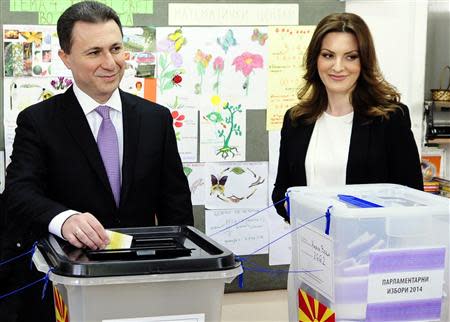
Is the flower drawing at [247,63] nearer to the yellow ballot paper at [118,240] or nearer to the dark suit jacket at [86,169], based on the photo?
the dark suit jacket at [86,169]

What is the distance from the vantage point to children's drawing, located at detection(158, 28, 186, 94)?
134 inches

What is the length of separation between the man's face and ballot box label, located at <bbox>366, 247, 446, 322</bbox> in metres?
0.87

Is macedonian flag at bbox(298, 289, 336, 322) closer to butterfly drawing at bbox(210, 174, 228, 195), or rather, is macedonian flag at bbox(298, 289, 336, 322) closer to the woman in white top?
the woman in white top

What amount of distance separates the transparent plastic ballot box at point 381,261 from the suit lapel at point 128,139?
61 cm

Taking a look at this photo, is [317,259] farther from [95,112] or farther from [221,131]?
[221,131]

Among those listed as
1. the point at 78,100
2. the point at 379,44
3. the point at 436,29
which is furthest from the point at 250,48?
the point at 78,100

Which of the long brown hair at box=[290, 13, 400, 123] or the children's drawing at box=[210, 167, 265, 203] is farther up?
the long brown hair at box=[290, 13, 400, 123]

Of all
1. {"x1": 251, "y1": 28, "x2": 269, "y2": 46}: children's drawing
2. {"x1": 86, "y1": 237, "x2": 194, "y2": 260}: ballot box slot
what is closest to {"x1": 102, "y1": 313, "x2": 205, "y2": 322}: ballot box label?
{"x1": 86, "y1": 237, "x2": 194, "y2": 260}: ballot box slot

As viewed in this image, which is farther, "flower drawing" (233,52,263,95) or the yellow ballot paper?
"flower drawing" (233,52,263,95)

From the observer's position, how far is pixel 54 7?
10.6 feet

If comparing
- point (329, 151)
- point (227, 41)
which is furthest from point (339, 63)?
Result: point (227, 41)

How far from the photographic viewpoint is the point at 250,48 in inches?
138

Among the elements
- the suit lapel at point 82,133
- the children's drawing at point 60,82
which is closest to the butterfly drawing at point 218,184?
the children's drawing at point 60,82

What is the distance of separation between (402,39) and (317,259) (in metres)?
2.62
